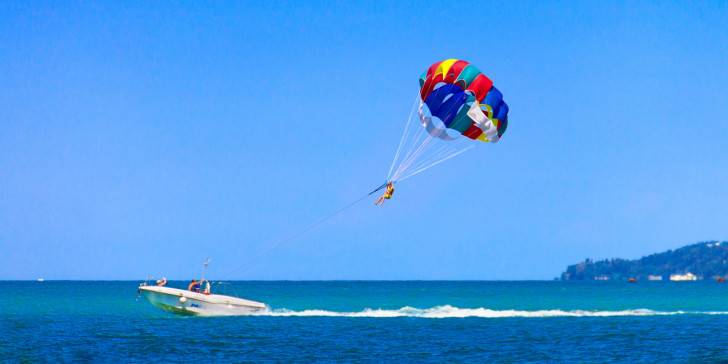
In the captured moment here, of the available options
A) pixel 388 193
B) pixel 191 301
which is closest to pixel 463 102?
pixel 388 193

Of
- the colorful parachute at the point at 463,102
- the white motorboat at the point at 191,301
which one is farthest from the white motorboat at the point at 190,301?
the colorful parachute at the point at 463,102

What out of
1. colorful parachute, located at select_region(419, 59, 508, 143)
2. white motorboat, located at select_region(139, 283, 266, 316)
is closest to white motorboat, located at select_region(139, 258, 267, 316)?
white motorboat, located at select_region(139, 283, 266, 316)

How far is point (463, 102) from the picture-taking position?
29.5 meters

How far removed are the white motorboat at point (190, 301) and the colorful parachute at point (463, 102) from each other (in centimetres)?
1447

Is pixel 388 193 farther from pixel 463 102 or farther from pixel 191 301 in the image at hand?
pixel 191 301

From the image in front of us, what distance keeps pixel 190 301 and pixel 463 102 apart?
53.8 feet

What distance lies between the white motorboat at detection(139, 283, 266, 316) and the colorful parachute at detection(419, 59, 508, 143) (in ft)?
47.5

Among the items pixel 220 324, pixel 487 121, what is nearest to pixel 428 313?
pixel 220 324

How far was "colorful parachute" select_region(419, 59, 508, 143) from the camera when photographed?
2903 centimetres

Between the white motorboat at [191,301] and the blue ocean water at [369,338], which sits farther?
the white motorboat at [191,301]

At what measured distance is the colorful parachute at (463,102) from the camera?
95.2 ft

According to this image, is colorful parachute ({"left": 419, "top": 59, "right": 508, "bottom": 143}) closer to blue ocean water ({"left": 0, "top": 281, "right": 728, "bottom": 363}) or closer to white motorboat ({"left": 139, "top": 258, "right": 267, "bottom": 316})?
blue ocean water ({"left": 0, "top": 281, "right": 728, "bottom": 363})

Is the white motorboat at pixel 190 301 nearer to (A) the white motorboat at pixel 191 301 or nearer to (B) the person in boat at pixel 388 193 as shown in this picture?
(A) the white motorboat at pixel 191 301

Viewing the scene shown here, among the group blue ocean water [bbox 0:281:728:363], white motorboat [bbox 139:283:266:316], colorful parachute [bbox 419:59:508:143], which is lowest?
blue ocean water [bbox 0:281:728:363]
